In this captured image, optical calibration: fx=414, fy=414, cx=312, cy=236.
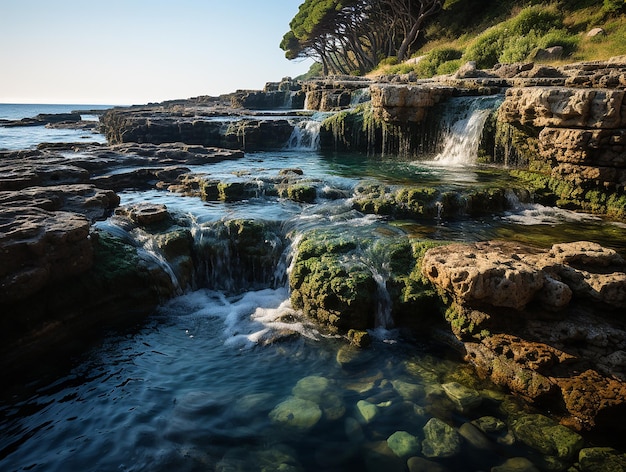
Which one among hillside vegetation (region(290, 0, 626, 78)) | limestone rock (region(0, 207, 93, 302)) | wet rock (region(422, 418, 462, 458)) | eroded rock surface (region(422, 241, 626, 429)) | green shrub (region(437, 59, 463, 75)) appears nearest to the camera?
wet rock (region(422, 418, 462, 458))

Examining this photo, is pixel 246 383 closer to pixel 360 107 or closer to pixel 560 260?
pixel 560 260

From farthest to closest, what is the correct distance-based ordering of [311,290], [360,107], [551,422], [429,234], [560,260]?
[360,107], [429,234], [311,290], [560,260], [551,422]

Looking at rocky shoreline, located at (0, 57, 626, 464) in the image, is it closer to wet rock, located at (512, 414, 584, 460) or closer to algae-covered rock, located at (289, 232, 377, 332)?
algae-covered rock, located at (289, 232, 377, 332)

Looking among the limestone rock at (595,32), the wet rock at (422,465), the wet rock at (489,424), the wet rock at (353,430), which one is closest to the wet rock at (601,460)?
the wet rock at (489,424)

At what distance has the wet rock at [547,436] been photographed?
186 inches

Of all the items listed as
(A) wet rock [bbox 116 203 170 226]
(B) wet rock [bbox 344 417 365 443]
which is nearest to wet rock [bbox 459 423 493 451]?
(B) wet rock [bbox 344 417 365 443]

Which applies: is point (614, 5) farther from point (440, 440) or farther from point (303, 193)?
point (440, 440)

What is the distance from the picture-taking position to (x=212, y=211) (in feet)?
36.4

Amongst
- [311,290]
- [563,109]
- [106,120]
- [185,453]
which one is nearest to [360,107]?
[563,109]

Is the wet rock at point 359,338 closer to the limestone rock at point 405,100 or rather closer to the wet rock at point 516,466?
the wet rock at point 516,466

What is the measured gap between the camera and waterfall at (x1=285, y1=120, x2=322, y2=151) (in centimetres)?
2281

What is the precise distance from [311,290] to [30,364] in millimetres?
4617

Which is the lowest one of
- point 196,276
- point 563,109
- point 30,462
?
point 30,462

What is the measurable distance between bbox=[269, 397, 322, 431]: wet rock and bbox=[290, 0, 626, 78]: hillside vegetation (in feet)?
81.3
